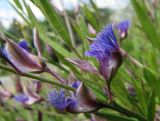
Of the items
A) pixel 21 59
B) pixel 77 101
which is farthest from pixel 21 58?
pixel 77 101

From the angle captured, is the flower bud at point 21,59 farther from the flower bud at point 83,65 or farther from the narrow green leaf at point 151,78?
the narrow green leaf at point 151,78

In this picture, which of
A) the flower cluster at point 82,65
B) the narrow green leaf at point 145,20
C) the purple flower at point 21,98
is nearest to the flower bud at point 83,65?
the flower cluster at point 82,65

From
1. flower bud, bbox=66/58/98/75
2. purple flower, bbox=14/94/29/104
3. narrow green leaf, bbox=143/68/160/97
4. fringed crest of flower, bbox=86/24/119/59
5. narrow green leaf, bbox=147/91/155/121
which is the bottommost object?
narrow green leaf, bbox=147/91/155/121

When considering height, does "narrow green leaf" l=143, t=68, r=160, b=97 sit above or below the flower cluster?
below

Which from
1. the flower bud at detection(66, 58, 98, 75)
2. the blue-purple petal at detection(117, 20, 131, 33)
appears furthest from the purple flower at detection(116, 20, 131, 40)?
the flower bud at detection(66, 58, 98, 75)

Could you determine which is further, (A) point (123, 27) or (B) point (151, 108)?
(A) point (123, 27)

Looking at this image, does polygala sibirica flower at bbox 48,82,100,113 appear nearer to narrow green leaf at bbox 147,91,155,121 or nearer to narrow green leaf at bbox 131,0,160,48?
narrow green leaf at bbox 147,91,155,121

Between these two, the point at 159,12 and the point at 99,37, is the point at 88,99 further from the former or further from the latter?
the point at 159,12

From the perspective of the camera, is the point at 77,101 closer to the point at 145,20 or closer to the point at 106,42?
the point at 106,42
